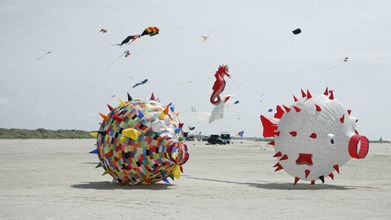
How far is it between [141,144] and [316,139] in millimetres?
5024

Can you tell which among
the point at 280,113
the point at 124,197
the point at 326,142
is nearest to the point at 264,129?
the point at 280,113

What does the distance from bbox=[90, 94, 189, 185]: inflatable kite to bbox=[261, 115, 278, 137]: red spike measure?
294 centimetres

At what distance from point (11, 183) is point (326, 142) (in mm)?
9425

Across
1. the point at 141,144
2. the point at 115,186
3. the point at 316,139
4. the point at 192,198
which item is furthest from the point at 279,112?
the point at 115,186

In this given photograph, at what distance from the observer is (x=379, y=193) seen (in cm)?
1407

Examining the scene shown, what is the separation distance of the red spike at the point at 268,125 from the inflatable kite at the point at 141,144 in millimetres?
2941

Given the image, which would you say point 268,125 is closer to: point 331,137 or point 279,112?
point 279,112

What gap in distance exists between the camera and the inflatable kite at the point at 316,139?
1527cm

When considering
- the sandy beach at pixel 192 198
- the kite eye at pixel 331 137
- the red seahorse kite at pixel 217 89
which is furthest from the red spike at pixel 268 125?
the red seahorse kite at pixel 217 89

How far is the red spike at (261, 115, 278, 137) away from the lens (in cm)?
1633

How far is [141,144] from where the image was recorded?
14.0m

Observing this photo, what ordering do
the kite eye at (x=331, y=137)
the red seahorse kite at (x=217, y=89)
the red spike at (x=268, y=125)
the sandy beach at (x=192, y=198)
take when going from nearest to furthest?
the sandy beach at (x=192, y=198) < the kite eye at (x=331, y=137) < the red spike at (x=268, y=125) < the red seahorse kite at (x=217, y=89)

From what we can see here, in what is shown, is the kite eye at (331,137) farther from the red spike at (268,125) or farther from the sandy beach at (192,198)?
the red spike at (268,125)

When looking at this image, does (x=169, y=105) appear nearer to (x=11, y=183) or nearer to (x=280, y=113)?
(x=280, y=113)
